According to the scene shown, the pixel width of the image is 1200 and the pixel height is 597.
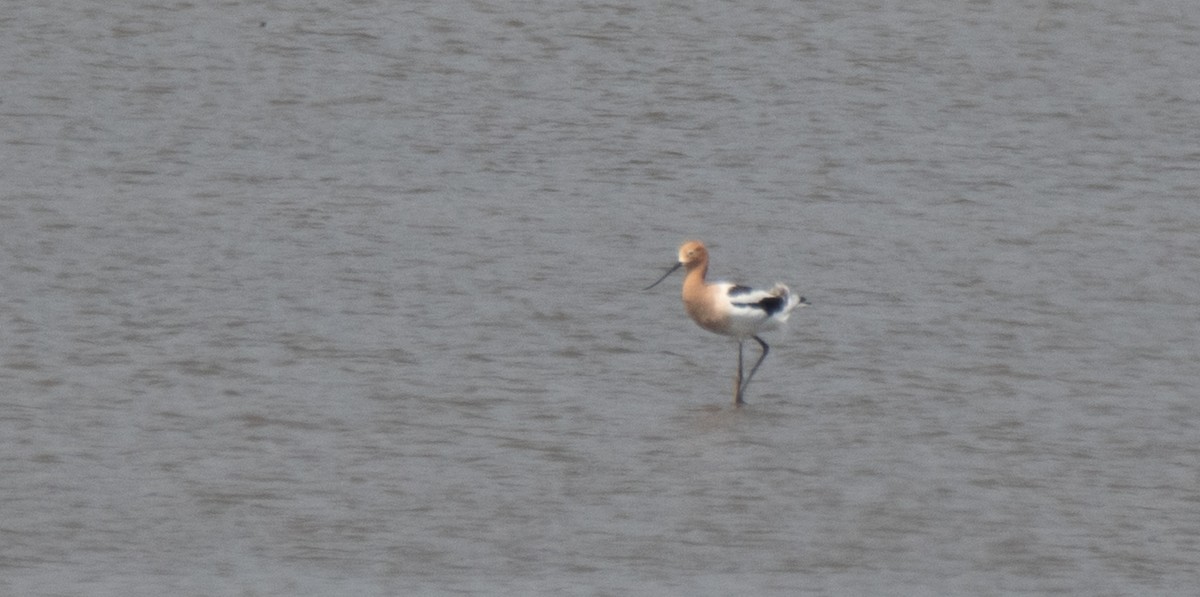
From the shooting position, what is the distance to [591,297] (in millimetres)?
11328

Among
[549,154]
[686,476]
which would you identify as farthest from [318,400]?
[549,154]

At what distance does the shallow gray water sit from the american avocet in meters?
0.21

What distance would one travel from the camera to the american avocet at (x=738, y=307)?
1033cm

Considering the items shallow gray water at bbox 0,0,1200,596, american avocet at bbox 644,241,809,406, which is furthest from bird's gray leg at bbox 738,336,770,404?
shallow gray water at bbox 0,0,1200,596

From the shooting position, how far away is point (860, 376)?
10.3m

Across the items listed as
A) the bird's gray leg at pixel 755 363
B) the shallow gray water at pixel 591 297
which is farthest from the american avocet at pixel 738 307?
the shallow gray water at pixel 591 297

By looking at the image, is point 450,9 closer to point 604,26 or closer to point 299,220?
point 604,26

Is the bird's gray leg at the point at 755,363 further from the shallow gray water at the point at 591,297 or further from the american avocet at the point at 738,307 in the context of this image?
the shallow gray water at the point at 591,297

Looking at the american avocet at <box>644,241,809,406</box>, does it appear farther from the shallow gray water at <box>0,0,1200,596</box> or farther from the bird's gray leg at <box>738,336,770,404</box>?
the shallow gray water at <box>0,0,1200,596</box>

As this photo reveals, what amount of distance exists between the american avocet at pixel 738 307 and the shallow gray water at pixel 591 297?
0.69ft

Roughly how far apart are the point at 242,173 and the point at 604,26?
3986mm

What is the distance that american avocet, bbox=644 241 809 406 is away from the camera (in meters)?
10.3

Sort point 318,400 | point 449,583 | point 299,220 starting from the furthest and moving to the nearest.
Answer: point 299,220
point 318,400
point 449,583

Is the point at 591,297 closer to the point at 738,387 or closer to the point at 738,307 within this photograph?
the point at 738,307
